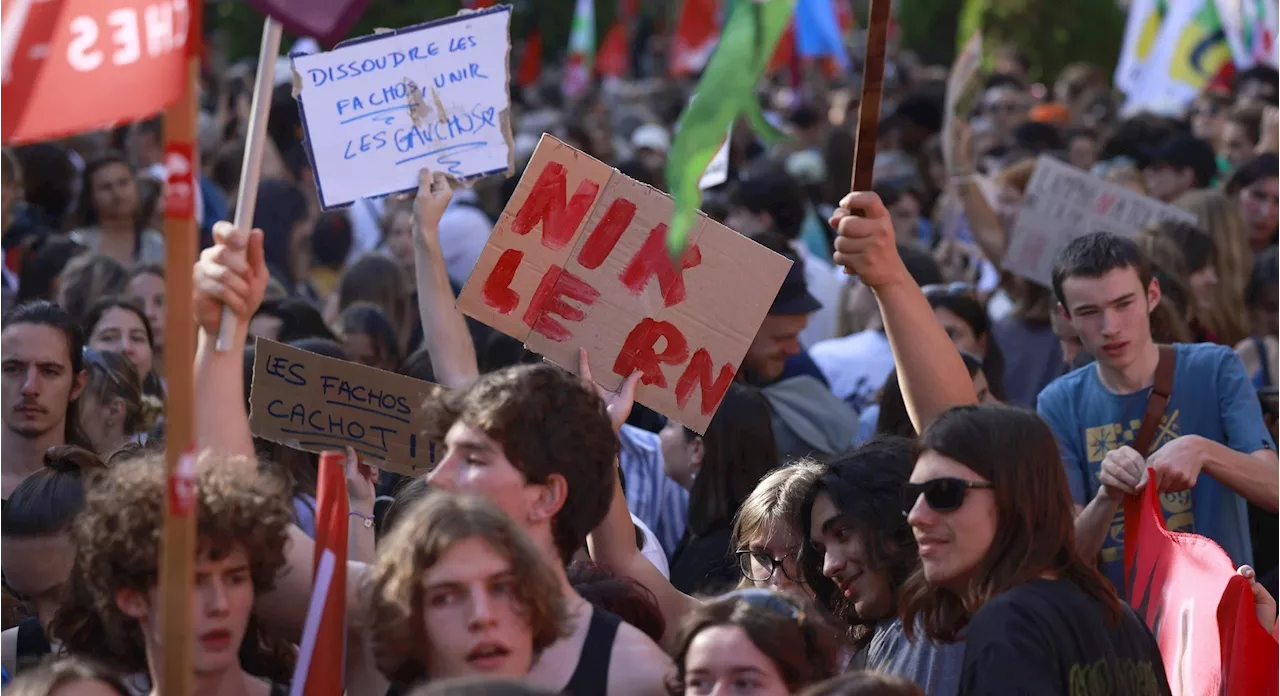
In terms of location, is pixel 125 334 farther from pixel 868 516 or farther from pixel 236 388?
pixel 868 516

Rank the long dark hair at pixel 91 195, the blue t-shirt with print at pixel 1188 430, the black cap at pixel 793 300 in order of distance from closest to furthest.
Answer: the blue t-shirt with print at pixel 1188 430, the black cap at pixel 793 300, the long dark hair at pixel 91 195

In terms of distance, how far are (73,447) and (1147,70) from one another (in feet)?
39.2

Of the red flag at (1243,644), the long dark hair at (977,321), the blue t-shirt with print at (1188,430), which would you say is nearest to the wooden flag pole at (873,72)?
the red flag at (1243,644)

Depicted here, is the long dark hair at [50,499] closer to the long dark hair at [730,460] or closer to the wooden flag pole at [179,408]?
the wooden flag pole at [179,408]

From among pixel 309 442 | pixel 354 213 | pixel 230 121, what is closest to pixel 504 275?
pixel 309 442

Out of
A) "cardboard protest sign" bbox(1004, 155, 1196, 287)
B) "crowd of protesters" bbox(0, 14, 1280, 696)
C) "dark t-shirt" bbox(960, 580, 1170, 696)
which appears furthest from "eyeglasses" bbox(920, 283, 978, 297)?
"dark t-shirt" bbox(960, 580, 1170, 696)

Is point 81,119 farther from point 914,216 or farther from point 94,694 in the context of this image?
point 914,216

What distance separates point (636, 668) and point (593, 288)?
147 centimetres

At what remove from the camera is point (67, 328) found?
17.3ft

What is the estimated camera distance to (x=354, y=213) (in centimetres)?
1011

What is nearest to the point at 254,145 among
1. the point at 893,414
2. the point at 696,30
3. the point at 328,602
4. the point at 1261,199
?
the point at 328,602

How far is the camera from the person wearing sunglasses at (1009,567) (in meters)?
3.05

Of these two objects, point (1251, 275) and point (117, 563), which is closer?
point (117, 563)

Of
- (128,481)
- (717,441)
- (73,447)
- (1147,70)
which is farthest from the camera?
(1147,70)
